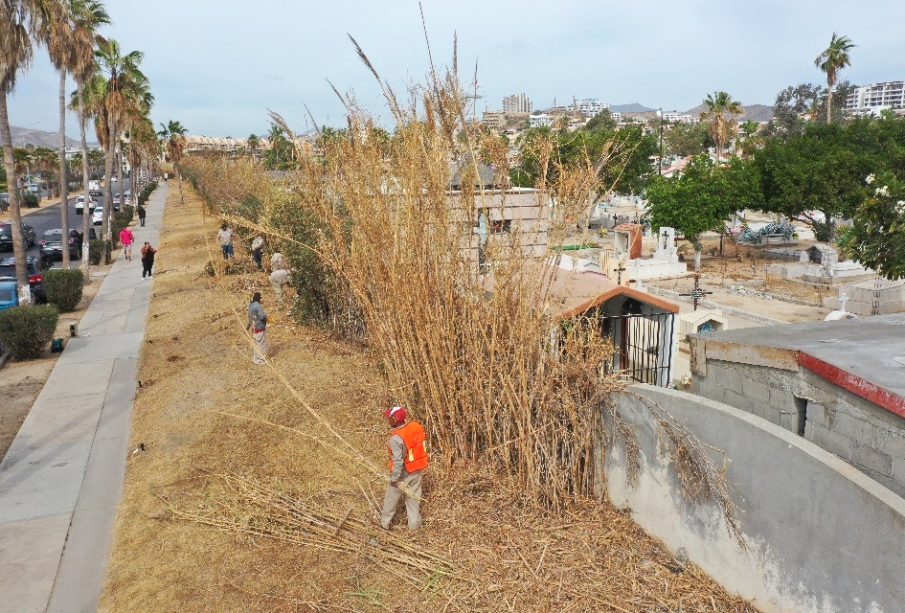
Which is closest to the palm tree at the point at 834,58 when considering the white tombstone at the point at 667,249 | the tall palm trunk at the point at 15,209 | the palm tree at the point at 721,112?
the palm tree at the point at 721,112

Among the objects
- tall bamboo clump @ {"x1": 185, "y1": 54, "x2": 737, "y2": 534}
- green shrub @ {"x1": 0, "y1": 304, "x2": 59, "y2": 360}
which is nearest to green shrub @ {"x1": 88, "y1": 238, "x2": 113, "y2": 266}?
green shrub @ {"x1": 0, "y1": 304, "x2": 59, "y2": 360}

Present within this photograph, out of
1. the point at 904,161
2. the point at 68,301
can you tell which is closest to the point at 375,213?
the point at 68,301

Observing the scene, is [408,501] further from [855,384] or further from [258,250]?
[258,250]

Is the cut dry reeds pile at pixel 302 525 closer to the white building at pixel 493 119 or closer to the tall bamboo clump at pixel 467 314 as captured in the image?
the tall bamboo clump at pixel 467 314

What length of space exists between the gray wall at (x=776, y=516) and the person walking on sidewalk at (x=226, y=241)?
595 inches

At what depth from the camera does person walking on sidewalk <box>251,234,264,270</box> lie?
1620 centimetres

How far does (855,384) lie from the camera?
4.18 meters

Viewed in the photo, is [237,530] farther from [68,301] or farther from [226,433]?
[68,301]

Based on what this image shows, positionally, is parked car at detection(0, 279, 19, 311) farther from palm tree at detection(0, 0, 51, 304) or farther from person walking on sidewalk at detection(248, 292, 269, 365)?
person walking on sidewalk at detection(248, 292, 269, 365)

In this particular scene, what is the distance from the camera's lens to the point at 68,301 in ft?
51.1

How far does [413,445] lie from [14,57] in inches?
609

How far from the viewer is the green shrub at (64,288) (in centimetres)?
1534

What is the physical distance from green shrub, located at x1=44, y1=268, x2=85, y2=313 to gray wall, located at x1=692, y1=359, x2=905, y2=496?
14.8 metres

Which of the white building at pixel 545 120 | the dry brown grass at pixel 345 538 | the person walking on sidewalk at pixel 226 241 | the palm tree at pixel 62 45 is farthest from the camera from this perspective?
the person walking on sidewalk at pixel 226 241
